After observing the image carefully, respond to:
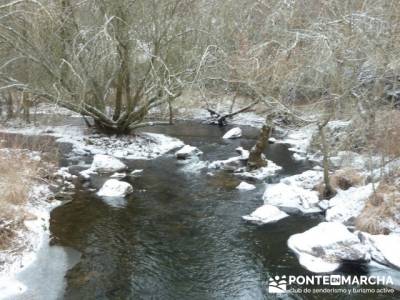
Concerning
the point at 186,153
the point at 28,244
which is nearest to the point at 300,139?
the point at 186,153

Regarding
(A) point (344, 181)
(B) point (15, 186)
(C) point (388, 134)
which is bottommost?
(A) point (344, 181)

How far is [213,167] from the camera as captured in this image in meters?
12.2

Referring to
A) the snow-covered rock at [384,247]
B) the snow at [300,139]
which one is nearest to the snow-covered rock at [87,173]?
the snow-covered rock at [384,247]

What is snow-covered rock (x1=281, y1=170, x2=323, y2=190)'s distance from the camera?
34.0ft

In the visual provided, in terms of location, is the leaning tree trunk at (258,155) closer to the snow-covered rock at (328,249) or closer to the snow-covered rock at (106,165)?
the snow-covered rock at (106,165)

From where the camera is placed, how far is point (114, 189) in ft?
31.1

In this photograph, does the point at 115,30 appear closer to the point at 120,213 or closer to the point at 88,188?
the point at 88,188

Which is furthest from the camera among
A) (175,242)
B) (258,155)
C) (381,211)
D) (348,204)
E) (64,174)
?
(258,155)

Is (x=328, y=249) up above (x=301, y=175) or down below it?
above

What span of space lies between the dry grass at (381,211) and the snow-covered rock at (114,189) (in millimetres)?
4611

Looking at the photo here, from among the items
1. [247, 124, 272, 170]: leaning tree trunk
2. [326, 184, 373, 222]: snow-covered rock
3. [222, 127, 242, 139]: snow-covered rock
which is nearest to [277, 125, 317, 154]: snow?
[222, 127, 242, 139]: snow-covered rock

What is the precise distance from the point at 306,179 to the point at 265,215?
111 inches

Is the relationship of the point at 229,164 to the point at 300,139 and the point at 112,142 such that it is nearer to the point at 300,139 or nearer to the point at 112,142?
the point at 112,142

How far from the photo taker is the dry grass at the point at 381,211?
7.44m
